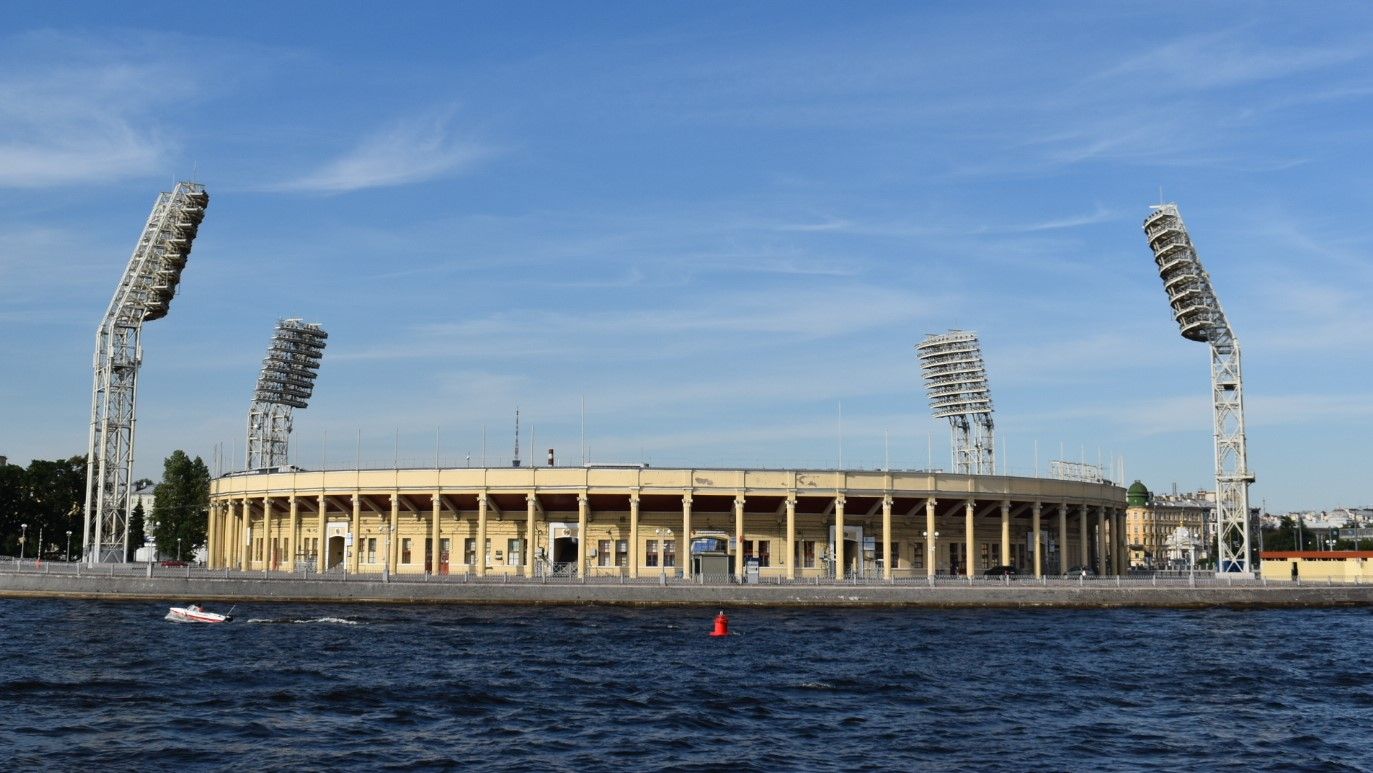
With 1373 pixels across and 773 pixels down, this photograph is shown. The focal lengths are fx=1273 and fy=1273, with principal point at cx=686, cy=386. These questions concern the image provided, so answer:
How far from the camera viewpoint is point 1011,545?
108 m

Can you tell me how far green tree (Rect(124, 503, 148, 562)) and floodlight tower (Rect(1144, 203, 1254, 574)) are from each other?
115819 mm

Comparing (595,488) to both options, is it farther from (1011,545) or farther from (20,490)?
(20,490)

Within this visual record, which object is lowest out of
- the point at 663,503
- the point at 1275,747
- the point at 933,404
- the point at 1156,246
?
the point at 1275,747

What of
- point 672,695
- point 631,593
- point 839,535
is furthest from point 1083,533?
point 672,695

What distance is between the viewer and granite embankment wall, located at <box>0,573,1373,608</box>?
8250 cm

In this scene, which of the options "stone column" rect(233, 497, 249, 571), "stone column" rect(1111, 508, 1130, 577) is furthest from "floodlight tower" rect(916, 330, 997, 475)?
"stone column" rect(233, 497, 249, 571)

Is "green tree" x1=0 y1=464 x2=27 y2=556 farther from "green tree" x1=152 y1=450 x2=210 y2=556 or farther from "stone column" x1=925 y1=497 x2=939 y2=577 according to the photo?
"stone column" x1=925 y1=497 x2=939 y2=577

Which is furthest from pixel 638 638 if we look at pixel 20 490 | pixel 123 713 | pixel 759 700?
pixel 20 490

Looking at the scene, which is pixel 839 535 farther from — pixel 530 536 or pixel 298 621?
pixel 298 621

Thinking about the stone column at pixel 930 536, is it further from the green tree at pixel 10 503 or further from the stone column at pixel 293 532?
the green tree at pixel 10 503

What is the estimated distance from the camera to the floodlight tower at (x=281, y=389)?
14638cm

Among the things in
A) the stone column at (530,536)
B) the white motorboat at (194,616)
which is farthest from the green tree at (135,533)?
the white motorboat at (194,616)

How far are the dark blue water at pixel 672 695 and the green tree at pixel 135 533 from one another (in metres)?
91.4

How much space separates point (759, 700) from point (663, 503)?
5586 centimetres
